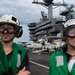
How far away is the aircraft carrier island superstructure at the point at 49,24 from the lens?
4176 inches

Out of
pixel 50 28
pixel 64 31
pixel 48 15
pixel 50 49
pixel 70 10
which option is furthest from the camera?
pixel 48 15

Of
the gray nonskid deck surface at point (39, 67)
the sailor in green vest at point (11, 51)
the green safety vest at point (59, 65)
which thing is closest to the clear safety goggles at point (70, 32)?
the green safety vest at point (59, 65)

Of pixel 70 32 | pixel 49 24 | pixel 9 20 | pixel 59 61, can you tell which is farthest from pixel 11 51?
pixel 49 24

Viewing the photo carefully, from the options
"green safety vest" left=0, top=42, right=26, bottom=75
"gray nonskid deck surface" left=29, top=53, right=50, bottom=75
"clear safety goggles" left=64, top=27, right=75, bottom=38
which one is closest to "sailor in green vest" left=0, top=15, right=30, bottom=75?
"green safety vest" left=0, top=42, right=26, bottom=75

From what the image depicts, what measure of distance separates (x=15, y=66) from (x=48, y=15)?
12305cm

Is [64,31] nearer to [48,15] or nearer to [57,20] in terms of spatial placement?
[57,20]

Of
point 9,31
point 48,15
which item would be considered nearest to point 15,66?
point 9,31

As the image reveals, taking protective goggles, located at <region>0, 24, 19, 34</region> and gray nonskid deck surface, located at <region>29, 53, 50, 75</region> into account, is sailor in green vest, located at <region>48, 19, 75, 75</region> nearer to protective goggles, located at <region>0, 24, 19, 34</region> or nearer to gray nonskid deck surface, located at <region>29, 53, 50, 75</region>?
protective goggles, located at <region>0, 24, 19, 34</region>

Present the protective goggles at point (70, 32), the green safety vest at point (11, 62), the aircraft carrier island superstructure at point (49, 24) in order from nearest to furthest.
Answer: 1. the green safety vest at point (11, 62)
2. the protective goggles at point (70, 32)
3. the aircraft carrier island superstructure at point (49, 24)

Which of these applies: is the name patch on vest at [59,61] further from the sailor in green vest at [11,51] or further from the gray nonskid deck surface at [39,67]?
the gray nonskid deck surface at [39,67]

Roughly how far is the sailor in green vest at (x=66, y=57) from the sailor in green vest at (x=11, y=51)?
35cm

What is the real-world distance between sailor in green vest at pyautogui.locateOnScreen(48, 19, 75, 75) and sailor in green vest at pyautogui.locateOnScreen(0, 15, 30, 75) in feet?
1.13

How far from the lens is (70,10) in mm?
107688

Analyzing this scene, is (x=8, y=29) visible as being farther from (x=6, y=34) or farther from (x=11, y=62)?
(x=11, y=62)
